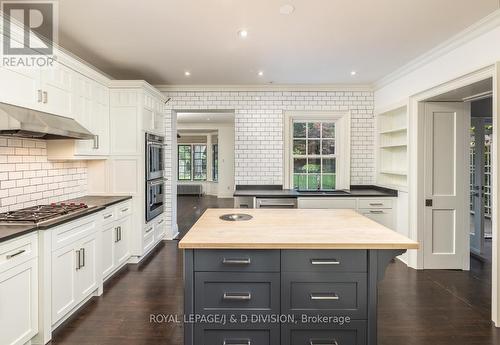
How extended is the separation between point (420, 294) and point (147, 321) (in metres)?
2.84

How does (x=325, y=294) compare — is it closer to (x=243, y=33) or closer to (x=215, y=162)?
(x=243, y=33)

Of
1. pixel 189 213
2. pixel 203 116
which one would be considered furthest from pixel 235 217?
pixel 203 116

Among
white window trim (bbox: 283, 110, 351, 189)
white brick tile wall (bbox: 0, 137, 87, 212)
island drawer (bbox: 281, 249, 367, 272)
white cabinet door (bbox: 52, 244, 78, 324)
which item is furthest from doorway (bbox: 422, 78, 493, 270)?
white brick tile wall (bbox: 0, 137, 87, 212)

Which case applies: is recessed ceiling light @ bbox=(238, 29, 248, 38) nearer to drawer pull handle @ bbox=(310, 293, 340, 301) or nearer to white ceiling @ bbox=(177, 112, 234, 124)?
drawer pull handle @ bbox=(310, 293, 340, 301)

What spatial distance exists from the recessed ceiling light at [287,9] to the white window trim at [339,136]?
2.49 metres

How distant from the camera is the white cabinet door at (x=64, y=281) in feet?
7.62

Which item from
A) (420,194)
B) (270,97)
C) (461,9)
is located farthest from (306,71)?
(420,194)

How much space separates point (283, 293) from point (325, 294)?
254mm

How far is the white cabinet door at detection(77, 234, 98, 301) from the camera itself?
2703 millimetres

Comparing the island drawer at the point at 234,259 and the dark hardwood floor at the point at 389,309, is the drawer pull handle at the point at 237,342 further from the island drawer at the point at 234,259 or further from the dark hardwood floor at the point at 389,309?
the dark hardwood floor at the point at 389,309

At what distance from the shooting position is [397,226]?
4.30 m

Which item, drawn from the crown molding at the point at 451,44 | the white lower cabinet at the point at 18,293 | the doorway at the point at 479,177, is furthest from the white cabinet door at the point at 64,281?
the doorway at the point at 479,177

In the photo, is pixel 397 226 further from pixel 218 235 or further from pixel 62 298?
pixel 62 298

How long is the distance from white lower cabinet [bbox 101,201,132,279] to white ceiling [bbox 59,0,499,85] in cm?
197
